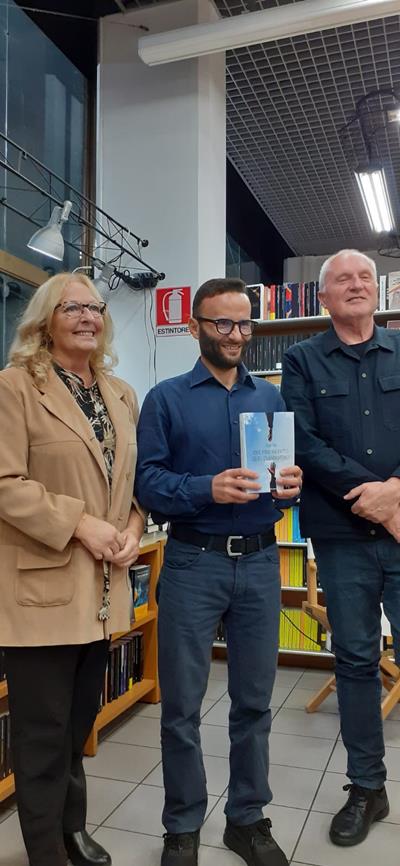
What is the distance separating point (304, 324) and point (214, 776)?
8.20ft

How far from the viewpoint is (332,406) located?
6.88 feet

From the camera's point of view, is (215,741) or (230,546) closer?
(230,546)

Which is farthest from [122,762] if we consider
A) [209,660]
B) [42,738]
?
[42,738]

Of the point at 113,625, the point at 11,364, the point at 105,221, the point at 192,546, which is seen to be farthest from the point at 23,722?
the point at 105,221

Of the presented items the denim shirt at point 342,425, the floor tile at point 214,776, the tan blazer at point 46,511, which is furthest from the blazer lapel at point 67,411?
the floor tile at point 214,776

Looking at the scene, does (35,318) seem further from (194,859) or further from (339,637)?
(194,859)

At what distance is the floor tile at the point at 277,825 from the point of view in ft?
6.84

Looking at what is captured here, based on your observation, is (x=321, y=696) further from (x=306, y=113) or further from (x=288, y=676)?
(x=306, y=113)

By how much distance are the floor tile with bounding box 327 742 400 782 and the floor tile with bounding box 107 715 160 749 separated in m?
0.75

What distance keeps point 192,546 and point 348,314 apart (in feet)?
2.90

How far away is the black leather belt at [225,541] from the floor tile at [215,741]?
4.53ft

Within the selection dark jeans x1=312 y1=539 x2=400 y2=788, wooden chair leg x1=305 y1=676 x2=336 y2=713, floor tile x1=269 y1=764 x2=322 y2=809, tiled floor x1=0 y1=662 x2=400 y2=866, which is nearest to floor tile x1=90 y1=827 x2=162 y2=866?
tiled floor x1=0 y1=662 x2=400 y2=866

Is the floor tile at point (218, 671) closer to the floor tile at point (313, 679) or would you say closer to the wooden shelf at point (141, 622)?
the floor tile at point (313, 679)

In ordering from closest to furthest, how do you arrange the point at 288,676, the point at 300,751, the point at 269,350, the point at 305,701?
the point at 300,751 < the point at 305,701 < the point at 288,676 < the point at 269,350
